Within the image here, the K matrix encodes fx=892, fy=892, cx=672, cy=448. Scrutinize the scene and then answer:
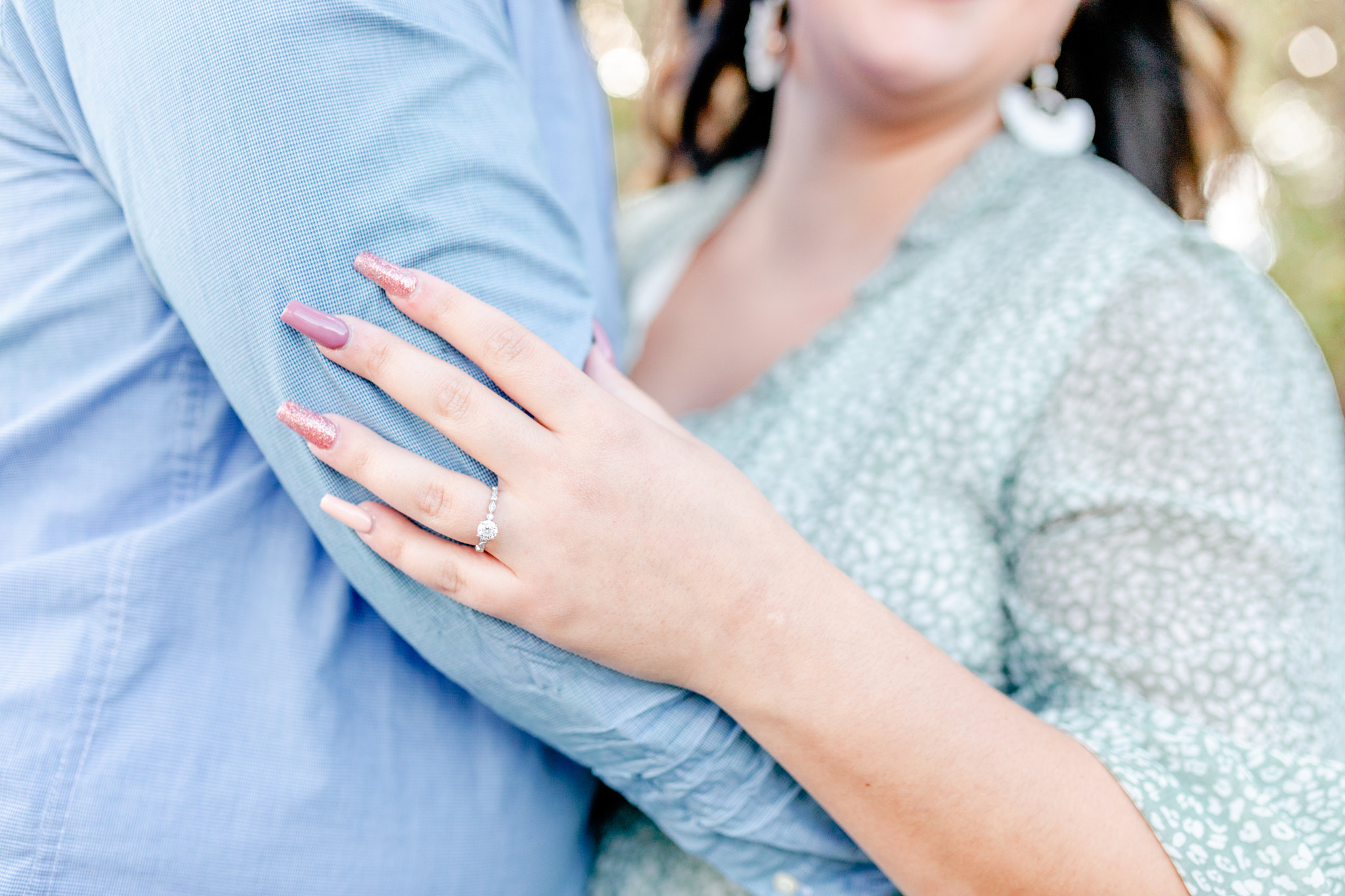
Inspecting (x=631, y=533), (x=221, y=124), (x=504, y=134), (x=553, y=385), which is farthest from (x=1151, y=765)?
(x=221, y=124)

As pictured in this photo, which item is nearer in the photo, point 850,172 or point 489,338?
point 489,338

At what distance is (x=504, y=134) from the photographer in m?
0.81

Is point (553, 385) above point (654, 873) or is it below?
above

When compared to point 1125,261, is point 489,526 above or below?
below

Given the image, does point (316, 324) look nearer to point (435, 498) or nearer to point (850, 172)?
point (435, 498)

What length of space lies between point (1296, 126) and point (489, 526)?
18.0 feet

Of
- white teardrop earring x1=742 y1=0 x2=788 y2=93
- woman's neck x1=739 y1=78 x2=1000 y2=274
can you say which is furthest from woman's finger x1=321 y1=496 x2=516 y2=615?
white teardrop earring x1=742 y1=0 x2=788 y2=93

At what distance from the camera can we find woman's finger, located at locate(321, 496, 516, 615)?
768 mm

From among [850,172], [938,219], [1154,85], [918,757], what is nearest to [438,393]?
[918,757]

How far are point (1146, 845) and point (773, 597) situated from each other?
440mm

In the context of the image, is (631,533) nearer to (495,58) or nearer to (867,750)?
(867,750)

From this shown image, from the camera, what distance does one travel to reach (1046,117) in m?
1.61

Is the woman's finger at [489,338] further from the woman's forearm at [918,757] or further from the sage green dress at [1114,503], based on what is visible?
the sage green dress at [1114,503]

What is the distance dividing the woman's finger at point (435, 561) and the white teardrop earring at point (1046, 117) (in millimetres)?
1229
